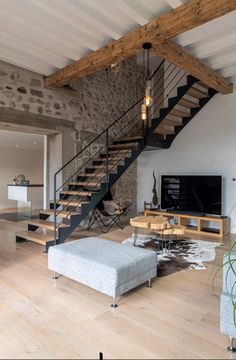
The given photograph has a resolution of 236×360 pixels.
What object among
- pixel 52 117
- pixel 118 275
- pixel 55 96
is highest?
pixel 55 96

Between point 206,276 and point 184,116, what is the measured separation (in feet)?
13.1

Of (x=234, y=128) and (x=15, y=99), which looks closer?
(x=15, y=99)

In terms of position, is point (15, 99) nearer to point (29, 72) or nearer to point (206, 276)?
point (29, 72)

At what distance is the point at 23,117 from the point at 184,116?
3578mm

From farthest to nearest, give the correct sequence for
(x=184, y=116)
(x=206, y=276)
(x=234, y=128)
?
(x=184, y=116), (x=234, y=128), (x=206, y=276)

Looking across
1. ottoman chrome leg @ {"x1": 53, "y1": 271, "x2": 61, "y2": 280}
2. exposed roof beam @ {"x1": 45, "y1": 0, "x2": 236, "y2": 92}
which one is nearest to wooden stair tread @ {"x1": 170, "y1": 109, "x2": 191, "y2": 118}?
exposed roof beam @ {"x1": 45, "y1": 0, "x2": 236, "y2": 92}

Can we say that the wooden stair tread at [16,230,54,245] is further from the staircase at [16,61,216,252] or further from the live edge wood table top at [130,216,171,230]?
the live edge wood table top at [130,216,171,230]

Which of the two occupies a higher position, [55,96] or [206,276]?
[55,96]

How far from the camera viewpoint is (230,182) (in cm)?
540

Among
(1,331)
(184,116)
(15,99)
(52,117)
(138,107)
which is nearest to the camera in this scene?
(1,331)

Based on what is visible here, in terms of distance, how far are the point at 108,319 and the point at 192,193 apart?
3993 mm

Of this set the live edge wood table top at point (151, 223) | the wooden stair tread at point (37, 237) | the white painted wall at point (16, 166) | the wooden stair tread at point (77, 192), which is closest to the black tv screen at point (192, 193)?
the live edge wood table top at point (151, 223)

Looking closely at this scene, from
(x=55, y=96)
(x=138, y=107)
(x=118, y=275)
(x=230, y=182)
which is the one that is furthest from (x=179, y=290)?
(x=138, y=107)

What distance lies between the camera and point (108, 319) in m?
2.13
